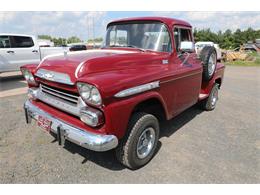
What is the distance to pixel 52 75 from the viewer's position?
2.94 m

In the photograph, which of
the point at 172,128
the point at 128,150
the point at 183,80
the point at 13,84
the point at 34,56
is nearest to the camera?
the point at 128,150

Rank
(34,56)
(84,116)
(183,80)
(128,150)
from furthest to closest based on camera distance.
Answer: (34,56) < (183,80) < (128,150) < (84,116)

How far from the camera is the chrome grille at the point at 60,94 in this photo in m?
2.75

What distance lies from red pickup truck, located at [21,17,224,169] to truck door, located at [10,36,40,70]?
6.72m

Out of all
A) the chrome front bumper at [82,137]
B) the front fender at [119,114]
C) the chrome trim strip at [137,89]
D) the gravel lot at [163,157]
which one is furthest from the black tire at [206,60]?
the chrome front bumper at [82,137]

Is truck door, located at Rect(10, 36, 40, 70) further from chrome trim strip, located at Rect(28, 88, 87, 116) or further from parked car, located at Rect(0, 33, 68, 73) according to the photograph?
chrome trim strip, located at Rect(28, 88, 87, 116)

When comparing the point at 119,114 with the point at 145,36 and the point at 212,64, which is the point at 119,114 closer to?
the point at 145,36

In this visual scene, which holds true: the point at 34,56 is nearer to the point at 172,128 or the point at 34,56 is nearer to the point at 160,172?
the point at 172,128

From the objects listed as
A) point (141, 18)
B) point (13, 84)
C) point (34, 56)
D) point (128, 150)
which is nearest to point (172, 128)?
point (128, 150)

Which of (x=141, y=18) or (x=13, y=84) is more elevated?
(x=141, y=18)

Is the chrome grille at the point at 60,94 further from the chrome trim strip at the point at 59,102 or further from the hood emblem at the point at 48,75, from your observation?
the hood emblem at the point at 48,75

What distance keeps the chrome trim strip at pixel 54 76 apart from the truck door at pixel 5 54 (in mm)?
7114

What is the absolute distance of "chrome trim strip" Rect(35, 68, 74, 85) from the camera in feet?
8.89

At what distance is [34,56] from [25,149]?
25.4ft
